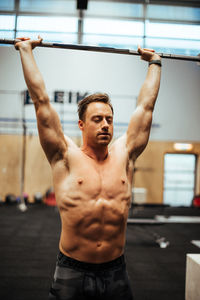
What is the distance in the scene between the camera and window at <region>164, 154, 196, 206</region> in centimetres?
822

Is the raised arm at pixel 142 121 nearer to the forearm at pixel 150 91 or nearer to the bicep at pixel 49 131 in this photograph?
the forearm at pixel 150 91

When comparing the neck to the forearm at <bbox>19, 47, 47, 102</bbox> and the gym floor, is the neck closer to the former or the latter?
the forearm at <bbox>19, 47, 47, 102</bbox>

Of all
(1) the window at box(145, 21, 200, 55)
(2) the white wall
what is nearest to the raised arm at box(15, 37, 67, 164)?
(2) the white wall

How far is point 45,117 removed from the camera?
1274 millimetres

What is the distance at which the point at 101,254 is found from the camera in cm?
130

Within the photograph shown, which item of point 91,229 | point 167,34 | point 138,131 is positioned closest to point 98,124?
point 138,131

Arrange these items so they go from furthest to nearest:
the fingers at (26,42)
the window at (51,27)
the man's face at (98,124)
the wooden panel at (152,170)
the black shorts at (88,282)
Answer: the wooden panel at (152,170), the window at (51,27), the fingers at (26,42), the man's face at (98,124), the black shorts at (88,282)

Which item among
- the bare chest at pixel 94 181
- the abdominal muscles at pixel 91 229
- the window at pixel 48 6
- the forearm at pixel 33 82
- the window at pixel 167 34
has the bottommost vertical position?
the abdominal muscles at pixel 91 229

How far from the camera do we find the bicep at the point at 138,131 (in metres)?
1.48

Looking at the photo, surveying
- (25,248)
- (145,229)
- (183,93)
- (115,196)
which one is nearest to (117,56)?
(183,93)

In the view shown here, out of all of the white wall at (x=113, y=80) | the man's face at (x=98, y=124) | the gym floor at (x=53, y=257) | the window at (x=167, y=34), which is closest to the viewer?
the man's face at (x=98, y=124)

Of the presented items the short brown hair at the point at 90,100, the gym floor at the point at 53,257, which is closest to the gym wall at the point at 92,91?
the gym floor at the point at 53,257

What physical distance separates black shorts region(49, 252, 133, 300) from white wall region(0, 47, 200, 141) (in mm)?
3755

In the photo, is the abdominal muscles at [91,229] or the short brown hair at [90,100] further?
the short brown hair at [90,100]
